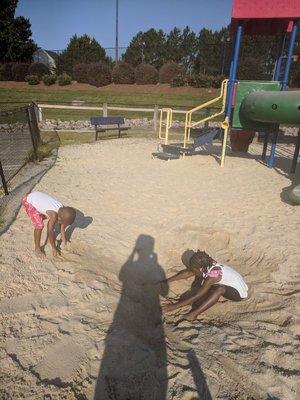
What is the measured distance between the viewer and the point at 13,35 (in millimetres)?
35844

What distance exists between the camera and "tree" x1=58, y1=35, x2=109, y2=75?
3553cm

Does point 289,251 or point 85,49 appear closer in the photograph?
point 289,251

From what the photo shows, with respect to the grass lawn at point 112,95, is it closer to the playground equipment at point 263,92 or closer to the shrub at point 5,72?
the shrub at point 5,72

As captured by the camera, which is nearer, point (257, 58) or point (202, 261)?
point (202, 261)

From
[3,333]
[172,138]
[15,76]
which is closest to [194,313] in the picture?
[3,333]

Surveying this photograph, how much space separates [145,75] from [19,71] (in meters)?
11.8

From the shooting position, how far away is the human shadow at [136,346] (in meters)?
2.75

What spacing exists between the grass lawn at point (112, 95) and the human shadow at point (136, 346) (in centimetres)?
1795

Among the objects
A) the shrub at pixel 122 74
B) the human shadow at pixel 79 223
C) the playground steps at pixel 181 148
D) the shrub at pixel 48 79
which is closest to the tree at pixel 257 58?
the shrub at pixel 122 74

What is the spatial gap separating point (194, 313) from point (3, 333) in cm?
199

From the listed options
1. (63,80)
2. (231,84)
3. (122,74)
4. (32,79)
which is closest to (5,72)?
(32,79)

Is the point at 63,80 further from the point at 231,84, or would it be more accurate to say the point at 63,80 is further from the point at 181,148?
the point at 231,84

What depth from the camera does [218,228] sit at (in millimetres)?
5906

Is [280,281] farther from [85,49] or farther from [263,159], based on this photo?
[85,49]
